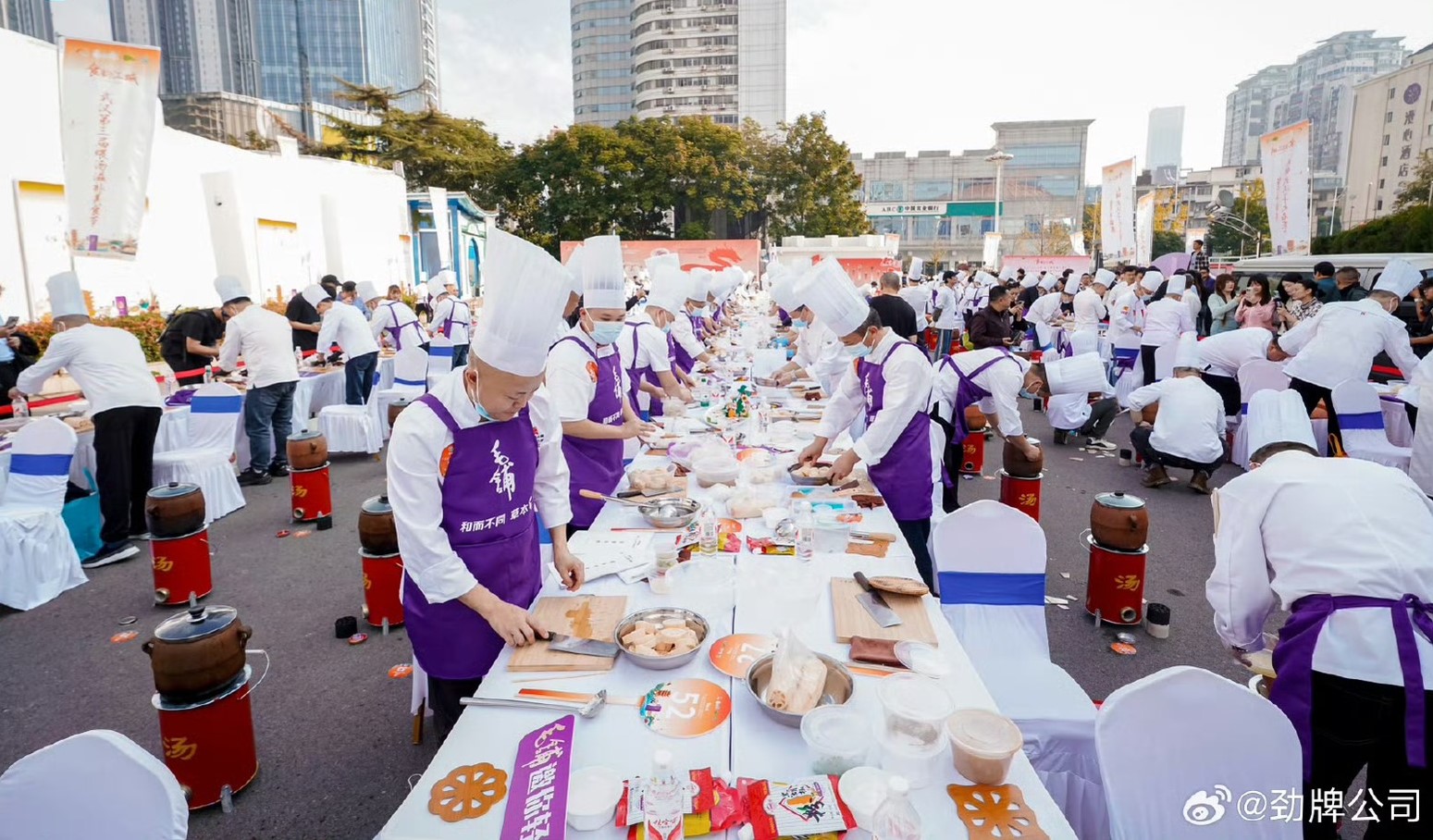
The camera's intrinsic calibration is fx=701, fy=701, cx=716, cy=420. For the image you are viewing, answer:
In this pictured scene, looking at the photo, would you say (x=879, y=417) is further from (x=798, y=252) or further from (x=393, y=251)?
(x=798, y=252)

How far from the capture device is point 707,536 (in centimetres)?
271

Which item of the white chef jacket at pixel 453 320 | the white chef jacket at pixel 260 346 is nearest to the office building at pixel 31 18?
the white chef jacket at pixel 453 320

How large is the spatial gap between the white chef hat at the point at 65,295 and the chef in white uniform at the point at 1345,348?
9439 mm


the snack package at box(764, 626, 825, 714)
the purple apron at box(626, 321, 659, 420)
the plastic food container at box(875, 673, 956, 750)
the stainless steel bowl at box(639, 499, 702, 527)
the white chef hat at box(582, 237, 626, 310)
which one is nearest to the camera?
the plastic food container at box(875, 673, 956, 750)

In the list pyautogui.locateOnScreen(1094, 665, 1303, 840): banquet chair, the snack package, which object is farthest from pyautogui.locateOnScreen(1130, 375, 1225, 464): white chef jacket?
the snack package

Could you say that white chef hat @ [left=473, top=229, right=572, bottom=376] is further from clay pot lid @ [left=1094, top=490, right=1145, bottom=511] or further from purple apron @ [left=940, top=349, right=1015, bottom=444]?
purple apron @ [left=940, top=349, right=1015, bottom=444]

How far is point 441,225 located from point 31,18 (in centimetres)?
1243

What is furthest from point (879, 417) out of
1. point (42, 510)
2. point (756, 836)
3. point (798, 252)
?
point (798, 252)

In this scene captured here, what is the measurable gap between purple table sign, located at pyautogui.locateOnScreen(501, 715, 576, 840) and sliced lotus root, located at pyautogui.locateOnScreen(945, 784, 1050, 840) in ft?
2.57

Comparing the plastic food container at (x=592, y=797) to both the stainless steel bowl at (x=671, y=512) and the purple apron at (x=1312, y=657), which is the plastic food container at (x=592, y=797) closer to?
the stainless steel bowl at (x=671, y=512)

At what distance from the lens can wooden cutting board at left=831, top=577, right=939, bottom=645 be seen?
80.0 inches

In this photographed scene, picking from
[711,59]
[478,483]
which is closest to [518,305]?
[478,483]

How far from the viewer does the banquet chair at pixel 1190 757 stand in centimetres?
164

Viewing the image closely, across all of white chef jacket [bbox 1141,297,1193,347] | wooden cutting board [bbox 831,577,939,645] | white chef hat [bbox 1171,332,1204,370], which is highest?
white chef jacket [bbox 1141,297,1193,347]
